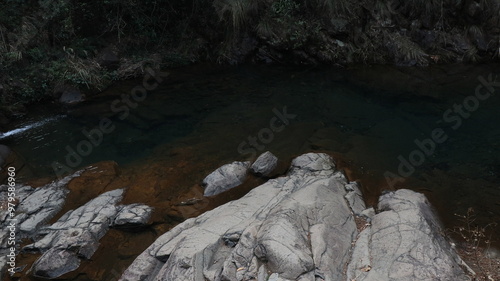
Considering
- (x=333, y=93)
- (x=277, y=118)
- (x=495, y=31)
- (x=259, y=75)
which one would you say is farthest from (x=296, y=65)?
(x=495, y=31)

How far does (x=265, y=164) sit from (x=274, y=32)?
590 centimetres

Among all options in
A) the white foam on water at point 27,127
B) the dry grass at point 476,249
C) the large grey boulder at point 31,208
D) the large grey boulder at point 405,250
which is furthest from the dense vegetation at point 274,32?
the large grey boulder at point 405,250

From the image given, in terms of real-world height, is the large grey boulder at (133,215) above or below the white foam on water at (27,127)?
below

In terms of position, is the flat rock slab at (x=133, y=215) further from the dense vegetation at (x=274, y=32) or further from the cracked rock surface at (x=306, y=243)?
the dense vegetation at (x=274, y=32)

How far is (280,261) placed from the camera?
322 centimetres

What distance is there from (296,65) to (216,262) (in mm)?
7967

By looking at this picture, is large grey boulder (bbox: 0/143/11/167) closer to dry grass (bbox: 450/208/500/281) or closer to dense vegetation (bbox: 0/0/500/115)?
→ dense vegetation (bbox: 0/0/500/115)

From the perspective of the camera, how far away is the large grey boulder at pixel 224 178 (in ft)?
17.9

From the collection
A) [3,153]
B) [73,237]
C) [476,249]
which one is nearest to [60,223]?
[73,237]

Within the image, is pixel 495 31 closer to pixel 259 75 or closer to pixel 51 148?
pixel 259 75

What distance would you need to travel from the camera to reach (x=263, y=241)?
3.40 m

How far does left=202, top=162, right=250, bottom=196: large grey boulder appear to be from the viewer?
5441 millimetres

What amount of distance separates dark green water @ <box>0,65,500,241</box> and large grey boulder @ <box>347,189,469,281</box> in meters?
0.81

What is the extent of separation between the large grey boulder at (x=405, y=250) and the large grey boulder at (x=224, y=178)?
2136 mm
